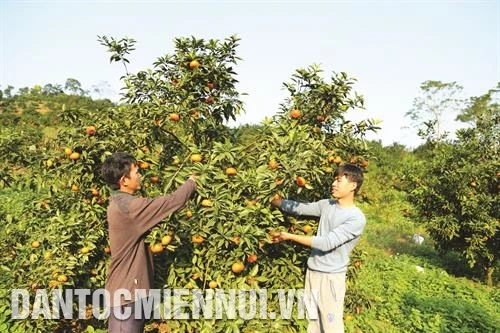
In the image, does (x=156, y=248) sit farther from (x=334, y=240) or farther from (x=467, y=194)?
(x=467, y=194)

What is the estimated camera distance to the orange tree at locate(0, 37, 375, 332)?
2.97m

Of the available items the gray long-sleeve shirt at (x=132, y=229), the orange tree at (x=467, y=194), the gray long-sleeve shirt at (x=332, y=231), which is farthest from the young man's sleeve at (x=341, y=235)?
the orange tree at (x=467, y=194)

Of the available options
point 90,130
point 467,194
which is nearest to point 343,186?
point 90,130

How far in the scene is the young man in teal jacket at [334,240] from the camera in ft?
10.0

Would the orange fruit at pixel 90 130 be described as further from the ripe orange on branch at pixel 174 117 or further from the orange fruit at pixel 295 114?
the orange fruit at pixel 295 114

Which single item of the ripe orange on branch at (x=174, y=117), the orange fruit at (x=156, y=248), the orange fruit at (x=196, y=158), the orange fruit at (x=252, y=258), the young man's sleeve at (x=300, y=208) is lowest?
the orange fruit at (x=252, y=258)

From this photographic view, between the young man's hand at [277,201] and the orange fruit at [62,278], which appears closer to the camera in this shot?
the young man's hand at [277,201]

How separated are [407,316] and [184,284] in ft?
11.4

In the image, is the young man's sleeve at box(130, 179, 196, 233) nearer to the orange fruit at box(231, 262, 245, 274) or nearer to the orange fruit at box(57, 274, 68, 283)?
the orange fruit at box(231, 262, 245, 274)

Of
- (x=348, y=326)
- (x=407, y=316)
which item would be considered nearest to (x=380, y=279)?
(x=407, y=316)

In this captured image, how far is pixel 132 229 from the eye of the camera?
2738 mm

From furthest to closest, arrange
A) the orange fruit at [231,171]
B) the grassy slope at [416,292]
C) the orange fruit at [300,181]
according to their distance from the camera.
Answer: the grassy slope at [416,292] → the orange fruit at [231,171] → the orange fruit at [300,181]

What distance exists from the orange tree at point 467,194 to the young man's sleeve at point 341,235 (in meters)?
5.16

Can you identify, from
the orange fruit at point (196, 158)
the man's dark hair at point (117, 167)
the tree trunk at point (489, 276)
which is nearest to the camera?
the man's dark hair at point (117, 167)
